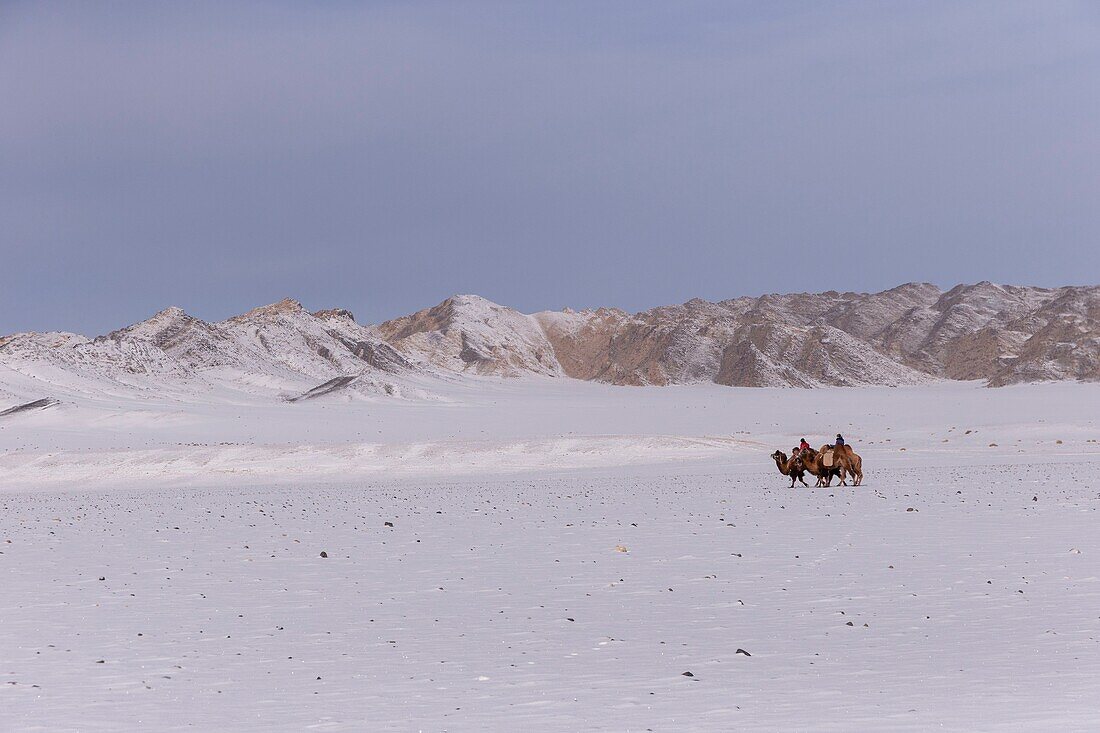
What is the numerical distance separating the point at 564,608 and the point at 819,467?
17368 millimetres

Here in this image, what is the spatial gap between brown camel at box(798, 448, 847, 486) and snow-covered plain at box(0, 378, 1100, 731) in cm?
114

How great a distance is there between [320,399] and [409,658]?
328 feet

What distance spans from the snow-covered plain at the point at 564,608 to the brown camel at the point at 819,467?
1.14 m

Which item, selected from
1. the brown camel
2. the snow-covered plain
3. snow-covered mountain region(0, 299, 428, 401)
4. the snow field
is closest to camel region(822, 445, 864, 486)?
the brown camel

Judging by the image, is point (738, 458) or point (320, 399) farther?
point (320, 399)

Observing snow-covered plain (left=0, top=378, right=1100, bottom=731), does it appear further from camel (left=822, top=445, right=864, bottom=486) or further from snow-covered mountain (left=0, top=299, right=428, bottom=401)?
snow-covered mountain (left=0, top=299, right=428, bottom=401)

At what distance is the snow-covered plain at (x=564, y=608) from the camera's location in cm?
736

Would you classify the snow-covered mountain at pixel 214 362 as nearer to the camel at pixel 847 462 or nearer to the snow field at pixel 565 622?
the camel at pixel 847 462

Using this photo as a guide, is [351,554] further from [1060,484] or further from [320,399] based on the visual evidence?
[320,399]

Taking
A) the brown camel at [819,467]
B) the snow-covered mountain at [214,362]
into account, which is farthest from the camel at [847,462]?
the snow-covered mountain at [214,362]

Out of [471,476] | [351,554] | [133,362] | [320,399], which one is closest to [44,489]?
[471,476]

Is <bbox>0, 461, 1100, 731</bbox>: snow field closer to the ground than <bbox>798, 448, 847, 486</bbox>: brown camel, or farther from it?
closer to the ground

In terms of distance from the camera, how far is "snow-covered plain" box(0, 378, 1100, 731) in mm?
7359

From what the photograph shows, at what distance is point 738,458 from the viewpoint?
42500 mm
